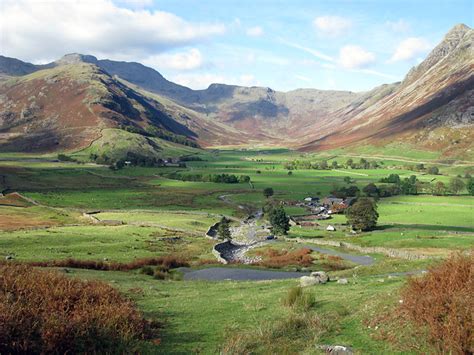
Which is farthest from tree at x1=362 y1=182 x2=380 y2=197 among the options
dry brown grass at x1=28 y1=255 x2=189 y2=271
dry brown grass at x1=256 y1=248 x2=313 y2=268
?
dry brown grass at x1=28 y1=255 x2=189 y2=271

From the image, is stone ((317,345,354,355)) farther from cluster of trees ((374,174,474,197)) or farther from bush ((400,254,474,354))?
cluster of trees ((374,174,474,197))

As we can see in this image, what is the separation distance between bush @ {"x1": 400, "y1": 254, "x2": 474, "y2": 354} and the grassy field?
90 cm

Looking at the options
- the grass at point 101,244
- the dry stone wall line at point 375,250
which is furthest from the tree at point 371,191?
the grass at point 101,244

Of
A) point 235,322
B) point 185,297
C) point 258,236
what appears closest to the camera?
point 235,322

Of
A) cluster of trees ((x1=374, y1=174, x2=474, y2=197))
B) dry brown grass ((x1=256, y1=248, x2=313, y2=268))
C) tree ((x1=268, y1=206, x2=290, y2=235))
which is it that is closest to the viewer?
dry brown grass ((x1=256, y1=248, x2=313, y2=268))

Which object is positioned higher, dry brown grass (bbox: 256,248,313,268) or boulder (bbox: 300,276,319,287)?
boulder (bbox: 300,276,319,287)

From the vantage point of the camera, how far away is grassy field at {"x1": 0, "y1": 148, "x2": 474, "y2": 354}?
19898 millimetres

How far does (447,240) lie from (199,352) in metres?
75.6

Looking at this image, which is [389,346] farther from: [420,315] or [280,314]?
[280,314]

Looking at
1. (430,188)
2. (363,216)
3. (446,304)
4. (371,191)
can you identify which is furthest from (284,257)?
(430,188)

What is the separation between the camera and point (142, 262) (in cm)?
Result: 5559

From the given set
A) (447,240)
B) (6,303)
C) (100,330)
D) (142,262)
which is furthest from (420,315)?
A: (447,240)

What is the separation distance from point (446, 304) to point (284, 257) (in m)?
56.5

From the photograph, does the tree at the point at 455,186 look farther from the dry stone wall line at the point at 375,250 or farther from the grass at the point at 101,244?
the grass at the point at 101,244
